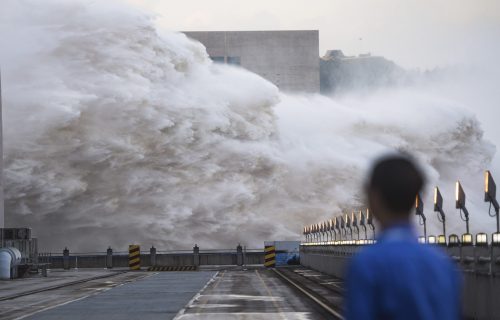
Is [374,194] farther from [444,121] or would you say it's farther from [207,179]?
[444,121]

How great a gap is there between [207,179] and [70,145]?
13328mm

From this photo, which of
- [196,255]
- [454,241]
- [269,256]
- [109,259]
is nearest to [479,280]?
[454,241]

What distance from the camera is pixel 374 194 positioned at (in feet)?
17.3

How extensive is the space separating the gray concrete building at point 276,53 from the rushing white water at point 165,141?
20.1m

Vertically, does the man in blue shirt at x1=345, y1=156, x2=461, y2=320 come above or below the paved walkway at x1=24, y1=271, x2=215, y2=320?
above

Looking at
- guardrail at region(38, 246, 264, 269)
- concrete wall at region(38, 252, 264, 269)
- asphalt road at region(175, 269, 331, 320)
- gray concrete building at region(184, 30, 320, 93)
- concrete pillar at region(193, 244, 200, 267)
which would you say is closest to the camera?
asphalt road at region(175, 269, 331, 320)

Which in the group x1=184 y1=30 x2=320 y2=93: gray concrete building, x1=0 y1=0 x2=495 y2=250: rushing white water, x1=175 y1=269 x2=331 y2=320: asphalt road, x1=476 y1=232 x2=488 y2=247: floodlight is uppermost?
x1=184 y1=30 x2=320 y2=93: gray concrete building

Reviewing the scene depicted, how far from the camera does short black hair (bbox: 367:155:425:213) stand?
5.22 meters

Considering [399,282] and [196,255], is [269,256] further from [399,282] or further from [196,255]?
[399,282]

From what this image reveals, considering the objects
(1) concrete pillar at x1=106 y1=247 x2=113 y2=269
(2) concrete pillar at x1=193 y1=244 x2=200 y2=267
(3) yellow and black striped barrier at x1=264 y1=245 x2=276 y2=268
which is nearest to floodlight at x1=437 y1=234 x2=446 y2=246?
(3) yellow and black striped barrier at x1=264 y1=245 x2=276 y2=268

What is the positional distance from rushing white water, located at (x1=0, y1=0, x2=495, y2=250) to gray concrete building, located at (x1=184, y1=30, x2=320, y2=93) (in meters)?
20.1

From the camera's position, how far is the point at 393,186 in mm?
5211

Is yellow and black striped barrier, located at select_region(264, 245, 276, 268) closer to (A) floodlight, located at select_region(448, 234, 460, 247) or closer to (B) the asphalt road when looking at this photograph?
(B) the asphalt road

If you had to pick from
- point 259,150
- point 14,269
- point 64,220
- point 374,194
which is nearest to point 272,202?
point 259,150
